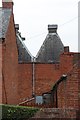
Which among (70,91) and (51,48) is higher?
(51,48)

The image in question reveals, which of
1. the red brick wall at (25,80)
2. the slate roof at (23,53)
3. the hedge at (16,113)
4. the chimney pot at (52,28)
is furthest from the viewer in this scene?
the chimney pot at (52,28)

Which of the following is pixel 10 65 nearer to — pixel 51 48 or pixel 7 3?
A: pixel 7 3

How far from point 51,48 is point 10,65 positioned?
1183 centimetres

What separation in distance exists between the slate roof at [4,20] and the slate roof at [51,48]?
9.57 m

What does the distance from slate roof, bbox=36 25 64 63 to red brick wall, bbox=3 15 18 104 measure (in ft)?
22.1

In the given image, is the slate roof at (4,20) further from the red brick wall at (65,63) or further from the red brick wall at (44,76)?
the red brick wall at (44,76)

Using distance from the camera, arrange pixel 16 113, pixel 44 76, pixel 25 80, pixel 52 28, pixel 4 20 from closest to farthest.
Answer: pixel 16 113 < pixel 4 20 < pixel 25 80 < pixel 44 76 < pixel 52 28

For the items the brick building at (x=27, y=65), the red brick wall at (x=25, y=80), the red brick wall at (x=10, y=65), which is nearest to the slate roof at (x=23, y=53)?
the brick building at (x=27, y=65)

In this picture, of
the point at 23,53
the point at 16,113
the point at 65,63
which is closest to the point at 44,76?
the point at 23,53

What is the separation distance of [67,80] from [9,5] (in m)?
19.4

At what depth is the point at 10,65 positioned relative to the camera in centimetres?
3048

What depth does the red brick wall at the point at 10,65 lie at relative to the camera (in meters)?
27.7

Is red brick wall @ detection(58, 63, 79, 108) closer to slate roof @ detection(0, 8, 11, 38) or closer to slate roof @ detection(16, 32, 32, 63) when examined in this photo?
slate roof @ detection(0, 8, 11, 38)

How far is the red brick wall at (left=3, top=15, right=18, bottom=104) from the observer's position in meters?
27.7
